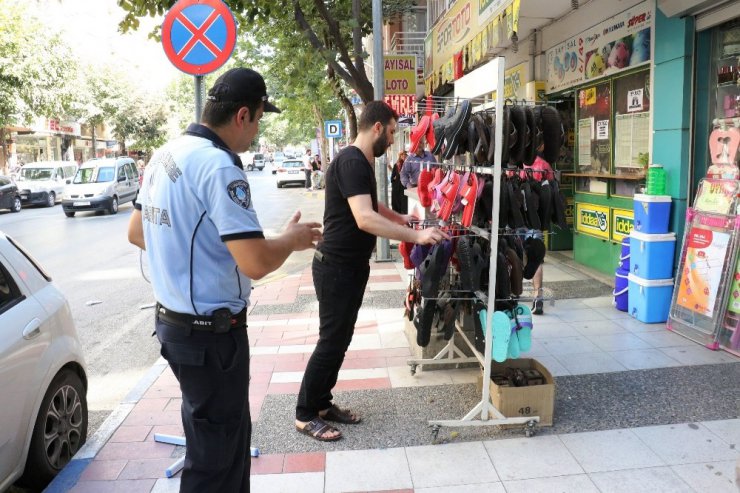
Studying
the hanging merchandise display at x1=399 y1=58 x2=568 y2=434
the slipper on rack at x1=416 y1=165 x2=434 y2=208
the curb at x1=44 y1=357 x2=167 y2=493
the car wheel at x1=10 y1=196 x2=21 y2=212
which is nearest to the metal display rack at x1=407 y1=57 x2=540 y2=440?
the hanging merchandise display at x1=399 y1=58 x2=568 y2=434

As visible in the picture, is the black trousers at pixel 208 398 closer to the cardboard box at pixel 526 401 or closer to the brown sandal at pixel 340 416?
the brown sandal at pixel 340 416

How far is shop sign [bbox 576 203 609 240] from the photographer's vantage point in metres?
7.73

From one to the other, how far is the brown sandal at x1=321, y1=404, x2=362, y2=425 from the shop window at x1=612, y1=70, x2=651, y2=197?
4571 mm

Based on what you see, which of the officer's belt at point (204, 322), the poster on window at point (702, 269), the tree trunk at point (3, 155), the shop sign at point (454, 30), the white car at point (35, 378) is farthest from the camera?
the tree trunk at point (3, 155)

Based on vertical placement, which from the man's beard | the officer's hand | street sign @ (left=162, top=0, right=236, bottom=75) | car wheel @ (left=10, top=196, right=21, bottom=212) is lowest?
car wheel @ (left=10, top=196, right=21, bottom=212)

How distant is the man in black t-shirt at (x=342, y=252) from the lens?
3.54m

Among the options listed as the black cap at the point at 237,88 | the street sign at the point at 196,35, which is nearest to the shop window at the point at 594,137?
the street sign at the point at 196,35

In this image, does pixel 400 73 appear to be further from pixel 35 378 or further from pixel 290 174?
pixel 290 174

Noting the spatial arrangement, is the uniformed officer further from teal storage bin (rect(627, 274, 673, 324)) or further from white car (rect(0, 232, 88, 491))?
teal storage bin (rect(627, 274, 673, 324))

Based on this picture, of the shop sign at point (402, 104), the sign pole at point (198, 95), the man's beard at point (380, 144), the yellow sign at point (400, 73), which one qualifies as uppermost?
the yellow sign at point (400, 73)

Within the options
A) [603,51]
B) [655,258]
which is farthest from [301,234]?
[603,51]

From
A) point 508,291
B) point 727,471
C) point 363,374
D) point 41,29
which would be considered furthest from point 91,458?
point 41,29

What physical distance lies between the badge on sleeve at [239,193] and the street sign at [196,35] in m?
2.15

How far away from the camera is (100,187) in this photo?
63.2 feet
